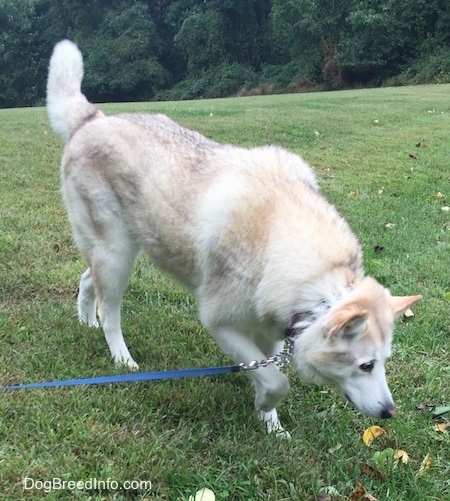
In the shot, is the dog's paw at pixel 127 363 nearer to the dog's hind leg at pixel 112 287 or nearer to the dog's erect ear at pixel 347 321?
the dog's hind leg at pixel 112 287

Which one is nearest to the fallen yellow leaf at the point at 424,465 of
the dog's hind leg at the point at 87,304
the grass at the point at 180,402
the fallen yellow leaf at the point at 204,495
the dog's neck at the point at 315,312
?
the grass at the point at 180,402

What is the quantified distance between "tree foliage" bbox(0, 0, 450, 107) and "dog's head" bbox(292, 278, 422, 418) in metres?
37.9

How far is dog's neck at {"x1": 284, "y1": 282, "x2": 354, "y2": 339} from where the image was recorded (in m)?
2.47

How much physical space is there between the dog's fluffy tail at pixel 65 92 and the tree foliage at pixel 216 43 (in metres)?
36.6

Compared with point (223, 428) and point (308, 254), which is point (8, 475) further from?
point (308, 254)

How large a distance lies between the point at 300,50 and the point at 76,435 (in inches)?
1738

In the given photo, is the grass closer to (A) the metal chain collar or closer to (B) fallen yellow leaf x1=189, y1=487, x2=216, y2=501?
(B) fallen yellow leaf x1=189, y1=487, x2=216, y2=501

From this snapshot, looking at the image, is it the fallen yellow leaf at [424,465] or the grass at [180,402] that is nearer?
the grass at [180,402]

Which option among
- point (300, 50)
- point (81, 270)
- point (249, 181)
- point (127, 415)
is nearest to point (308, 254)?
point (249, 181)

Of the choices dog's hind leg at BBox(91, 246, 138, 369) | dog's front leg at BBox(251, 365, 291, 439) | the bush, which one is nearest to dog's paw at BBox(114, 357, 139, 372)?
dog's hind leg at BBox(91, 246, 138, 369)

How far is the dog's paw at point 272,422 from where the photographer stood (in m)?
2.83

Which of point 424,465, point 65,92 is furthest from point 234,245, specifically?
point 65,92

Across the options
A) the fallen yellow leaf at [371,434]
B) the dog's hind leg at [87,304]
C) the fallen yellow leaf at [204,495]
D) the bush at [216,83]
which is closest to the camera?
the fallen yellow leaf at [204,495]

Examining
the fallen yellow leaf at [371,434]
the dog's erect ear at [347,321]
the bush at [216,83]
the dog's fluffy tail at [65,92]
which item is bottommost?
the bush at [216,83]
